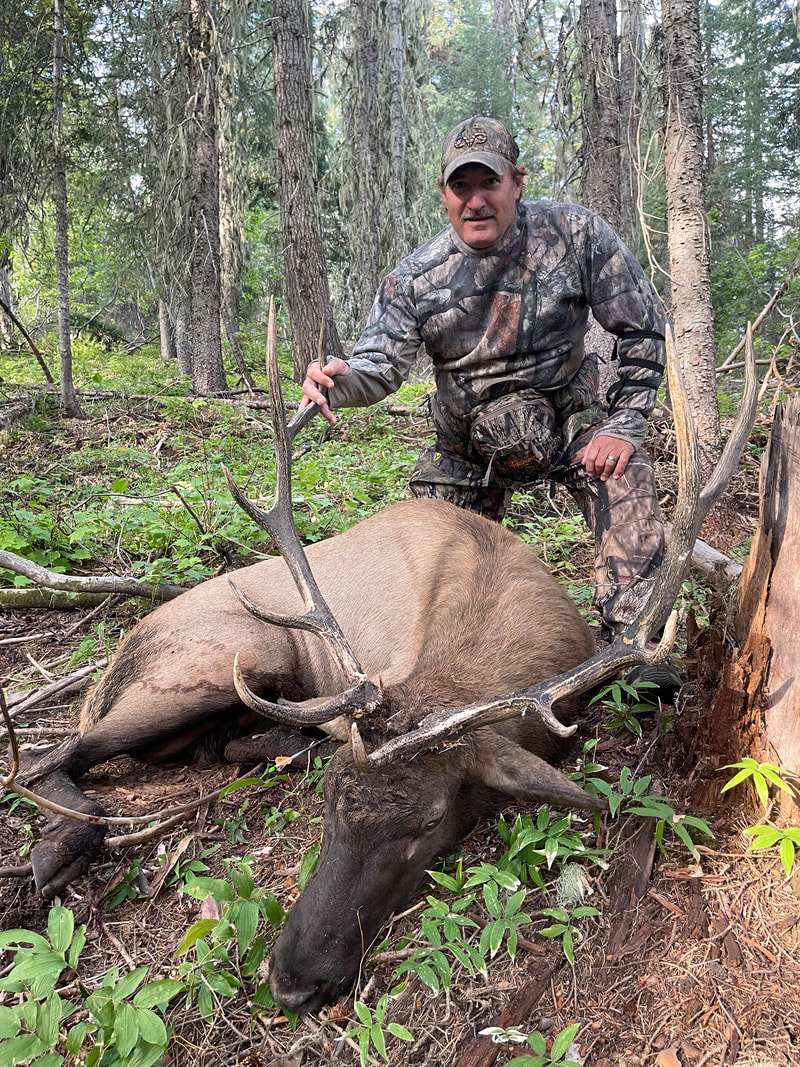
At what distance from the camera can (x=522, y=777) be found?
8.84 feet

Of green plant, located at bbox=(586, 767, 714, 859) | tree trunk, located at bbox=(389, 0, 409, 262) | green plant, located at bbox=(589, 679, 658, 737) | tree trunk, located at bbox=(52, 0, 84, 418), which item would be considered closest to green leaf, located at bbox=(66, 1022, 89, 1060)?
green plant, located at bbox=(586, 767, 714, 859)

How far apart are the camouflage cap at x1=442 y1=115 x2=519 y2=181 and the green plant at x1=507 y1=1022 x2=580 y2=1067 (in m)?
3.88

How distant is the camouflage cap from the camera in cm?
404

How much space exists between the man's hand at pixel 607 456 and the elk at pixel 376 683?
573 mm

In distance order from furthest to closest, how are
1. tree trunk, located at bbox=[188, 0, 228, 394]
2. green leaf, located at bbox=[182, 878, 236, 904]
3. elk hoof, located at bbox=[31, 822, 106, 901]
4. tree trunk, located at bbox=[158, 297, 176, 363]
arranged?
tree trunk, located at bbox=[158, 297, 176, 363]
tree trunk, located at bbox=[188, 0, 228, 394]
elk hoof, located at bbox=[31, 822, 106, 901]
green leaf, located at bbox=[182, 878, 236, 904]

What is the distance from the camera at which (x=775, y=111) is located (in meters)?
23.3

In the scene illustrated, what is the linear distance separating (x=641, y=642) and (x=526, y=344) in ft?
7.50

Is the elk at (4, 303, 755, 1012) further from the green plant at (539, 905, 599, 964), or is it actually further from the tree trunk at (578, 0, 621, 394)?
the tree trunk at (578, 0, 621, 394)

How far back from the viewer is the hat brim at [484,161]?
4023mm

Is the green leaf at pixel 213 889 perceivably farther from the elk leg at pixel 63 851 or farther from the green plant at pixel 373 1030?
the elk leg at pixel 63 851

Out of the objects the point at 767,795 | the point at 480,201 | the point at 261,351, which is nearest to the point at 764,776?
the point at 767,795

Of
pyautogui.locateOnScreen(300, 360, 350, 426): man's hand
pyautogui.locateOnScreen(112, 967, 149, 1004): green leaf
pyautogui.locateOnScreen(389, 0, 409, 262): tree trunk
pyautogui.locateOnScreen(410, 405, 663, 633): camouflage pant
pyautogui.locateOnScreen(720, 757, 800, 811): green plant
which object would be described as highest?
pyautogui.locateOnScreen(389, 0, 409, 262): tree trunk

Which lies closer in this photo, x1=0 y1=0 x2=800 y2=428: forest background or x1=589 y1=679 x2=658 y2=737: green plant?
Answer: x1=589 y1=679 x2=658 y2=737: green plant

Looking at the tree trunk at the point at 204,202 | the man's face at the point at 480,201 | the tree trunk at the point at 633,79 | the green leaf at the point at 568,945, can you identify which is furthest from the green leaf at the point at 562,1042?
the tree trunk at the point at 204,202
